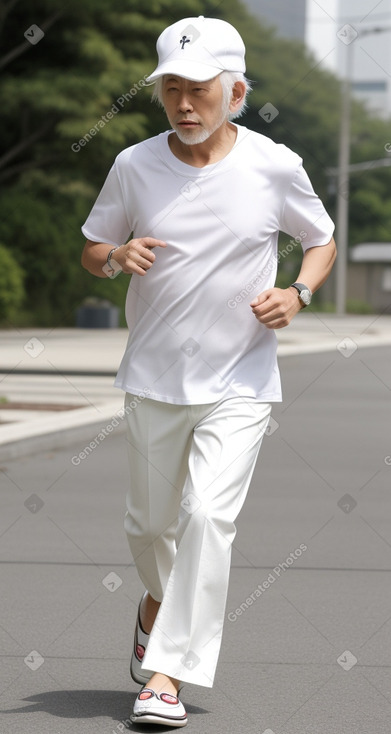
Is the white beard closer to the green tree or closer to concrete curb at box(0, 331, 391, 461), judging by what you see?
concrete curb at box(0, 331, 391, 461)

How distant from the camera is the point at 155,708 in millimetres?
4355

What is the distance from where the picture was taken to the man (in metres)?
4.36

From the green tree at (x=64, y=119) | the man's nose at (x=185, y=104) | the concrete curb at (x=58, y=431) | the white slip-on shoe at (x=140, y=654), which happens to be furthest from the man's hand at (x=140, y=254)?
the green tree at (x=64, y=119)

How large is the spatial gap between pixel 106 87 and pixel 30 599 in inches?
1188

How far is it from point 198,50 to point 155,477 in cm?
132

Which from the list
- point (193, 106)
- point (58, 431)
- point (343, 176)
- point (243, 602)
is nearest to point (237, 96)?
point (193, 106)

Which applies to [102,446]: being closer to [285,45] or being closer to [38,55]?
[38,55]

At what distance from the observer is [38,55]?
38844mm

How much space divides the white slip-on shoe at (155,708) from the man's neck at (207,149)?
1.62m

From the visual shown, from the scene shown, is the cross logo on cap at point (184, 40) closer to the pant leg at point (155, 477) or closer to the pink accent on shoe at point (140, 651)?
the pant leg at point (155, 477)

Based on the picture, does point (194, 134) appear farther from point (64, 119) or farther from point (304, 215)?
point (64, 119)

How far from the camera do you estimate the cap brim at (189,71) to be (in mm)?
4305

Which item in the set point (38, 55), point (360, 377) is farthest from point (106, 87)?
point (360, 377)

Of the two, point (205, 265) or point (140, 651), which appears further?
point (140, 651)
